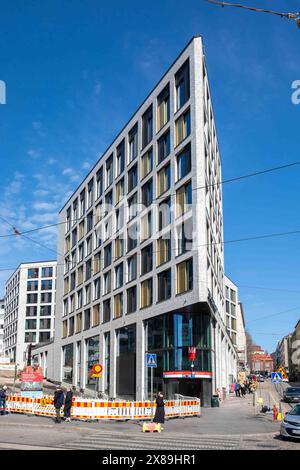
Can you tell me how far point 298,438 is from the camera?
18047 mm

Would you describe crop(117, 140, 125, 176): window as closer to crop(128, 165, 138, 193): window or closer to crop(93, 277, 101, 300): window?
crop(128, 165, 138, 193): window

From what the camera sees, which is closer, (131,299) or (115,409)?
(115,409)

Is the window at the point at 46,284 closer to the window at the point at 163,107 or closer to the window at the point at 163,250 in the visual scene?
the window at the point at 163,107

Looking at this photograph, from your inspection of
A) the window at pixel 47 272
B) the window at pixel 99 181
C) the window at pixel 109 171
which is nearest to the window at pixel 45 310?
the window at pixel 47 272

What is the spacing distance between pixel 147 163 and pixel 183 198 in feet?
29.2

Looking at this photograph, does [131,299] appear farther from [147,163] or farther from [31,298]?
[31,298]

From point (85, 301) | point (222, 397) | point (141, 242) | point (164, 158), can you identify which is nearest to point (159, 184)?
point (164, 158)

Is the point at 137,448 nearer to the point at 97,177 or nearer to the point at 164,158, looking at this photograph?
the point at 164,158

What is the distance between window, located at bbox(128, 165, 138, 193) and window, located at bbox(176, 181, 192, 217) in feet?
33.0

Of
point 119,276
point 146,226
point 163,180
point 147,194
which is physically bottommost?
point 119,276

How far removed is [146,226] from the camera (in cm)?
4853

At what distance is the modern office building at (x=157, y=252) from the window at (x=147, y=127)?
10 centimetres

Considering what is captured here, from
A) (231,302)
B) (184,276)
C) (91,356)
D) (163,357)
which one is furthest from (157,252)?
(231,302)

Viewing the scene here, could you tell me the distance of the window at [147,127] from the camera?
1996 inches
